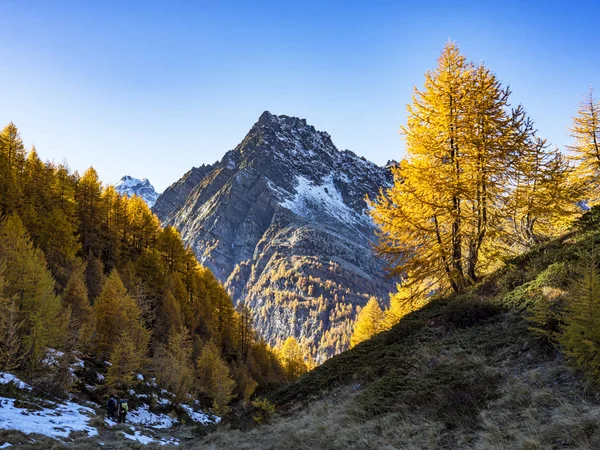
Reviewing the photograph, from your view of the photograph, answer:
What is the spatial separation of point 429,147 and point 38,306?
23.5 metres

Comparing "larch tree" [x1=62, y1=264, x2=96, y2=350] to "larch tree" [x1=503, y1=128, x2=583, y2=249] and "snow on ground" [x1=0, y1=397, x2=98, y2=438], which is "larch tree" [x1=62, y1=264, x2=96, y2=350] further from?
"larch tree" [x1=503, y1=128, x2=583, y2=249]

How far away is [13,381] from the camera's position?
50.4 feet

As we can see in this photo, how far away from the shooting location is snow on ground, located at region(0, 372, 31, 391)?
15.2 m

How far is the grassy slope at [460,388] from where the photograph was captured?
5348 mm

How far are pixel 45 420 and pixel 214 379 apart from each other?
89.3 feet

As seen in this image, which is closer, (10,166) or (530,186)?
(530,186)

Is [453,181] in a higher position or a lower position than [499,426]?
higher

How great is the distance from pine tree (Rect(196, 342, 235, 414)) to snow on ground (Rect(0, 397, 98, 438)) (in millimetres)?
20203

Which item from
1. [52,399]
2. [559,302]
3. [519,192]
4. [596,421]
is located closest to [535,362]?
[559,302]

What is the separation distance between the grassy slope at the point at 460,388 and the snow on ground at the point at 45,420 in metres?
4.48

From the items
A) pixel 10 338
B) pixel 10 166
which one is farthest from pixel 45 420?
pixel 10 166

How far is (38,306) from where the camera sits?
70.4 ft

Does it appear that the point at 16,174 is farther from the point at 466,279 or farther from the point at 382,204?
the point at 466,279

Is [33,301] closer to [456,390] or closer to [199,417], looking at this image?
[199,417]
